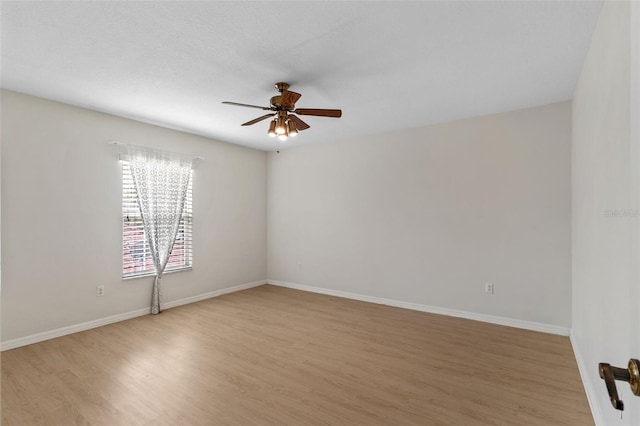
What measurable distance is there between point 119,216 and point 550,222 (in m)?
5.23

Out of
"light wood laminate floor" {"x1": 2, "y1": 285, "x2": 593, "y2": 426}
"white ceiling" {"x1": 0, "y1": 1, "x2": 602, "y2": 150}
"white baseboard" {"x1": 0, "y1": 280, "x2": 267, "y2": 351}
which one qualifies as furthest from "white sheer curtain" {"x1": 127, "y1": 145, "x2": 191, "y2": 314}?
"light wood laminate floor" {"x1": 2, "y1": 285, "x2": 593, "y2": 426}

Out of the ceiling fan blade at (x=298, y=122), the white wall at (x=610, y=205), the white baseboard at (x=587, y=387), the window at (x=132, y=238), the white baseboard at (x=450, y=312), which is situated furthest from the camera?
the window at (x=132, y=238)

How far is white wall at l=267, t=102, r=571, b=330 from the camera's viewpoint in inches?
141

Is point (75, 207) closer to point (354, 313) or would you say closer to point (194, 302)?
point (194, 302)

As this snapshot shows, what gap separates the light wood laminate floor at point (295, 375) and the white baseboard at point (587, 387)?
52mm

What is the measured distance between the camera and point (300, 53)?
246 cm

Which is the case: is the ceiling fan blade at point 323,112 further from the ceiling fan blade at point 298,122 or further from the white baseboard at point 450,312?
the white baseboard at point 450,312

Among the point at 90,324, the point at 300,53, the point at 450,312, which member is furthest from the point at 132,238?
the point at 450,312

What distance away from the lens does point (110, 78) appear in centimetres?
289

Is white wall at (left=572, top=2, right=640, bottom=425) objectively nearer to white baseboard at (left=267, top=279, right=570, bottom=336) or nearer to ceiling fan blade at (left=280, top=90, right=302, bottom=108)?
white baseboard at (left=267, top=279, right=570, bottom=336)

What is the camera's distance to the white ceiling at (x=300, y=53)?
1.97 meters

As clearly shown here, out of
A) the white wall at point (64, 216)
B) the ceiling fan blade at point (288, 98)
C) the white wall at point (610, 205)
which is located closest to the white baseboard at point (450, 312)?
the white wall at point (610, 205)

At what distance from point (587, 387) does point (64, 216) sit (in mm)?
5184

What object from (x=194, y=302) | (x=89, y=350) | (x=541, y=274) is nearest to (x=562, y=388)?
(x=541, y=274)
